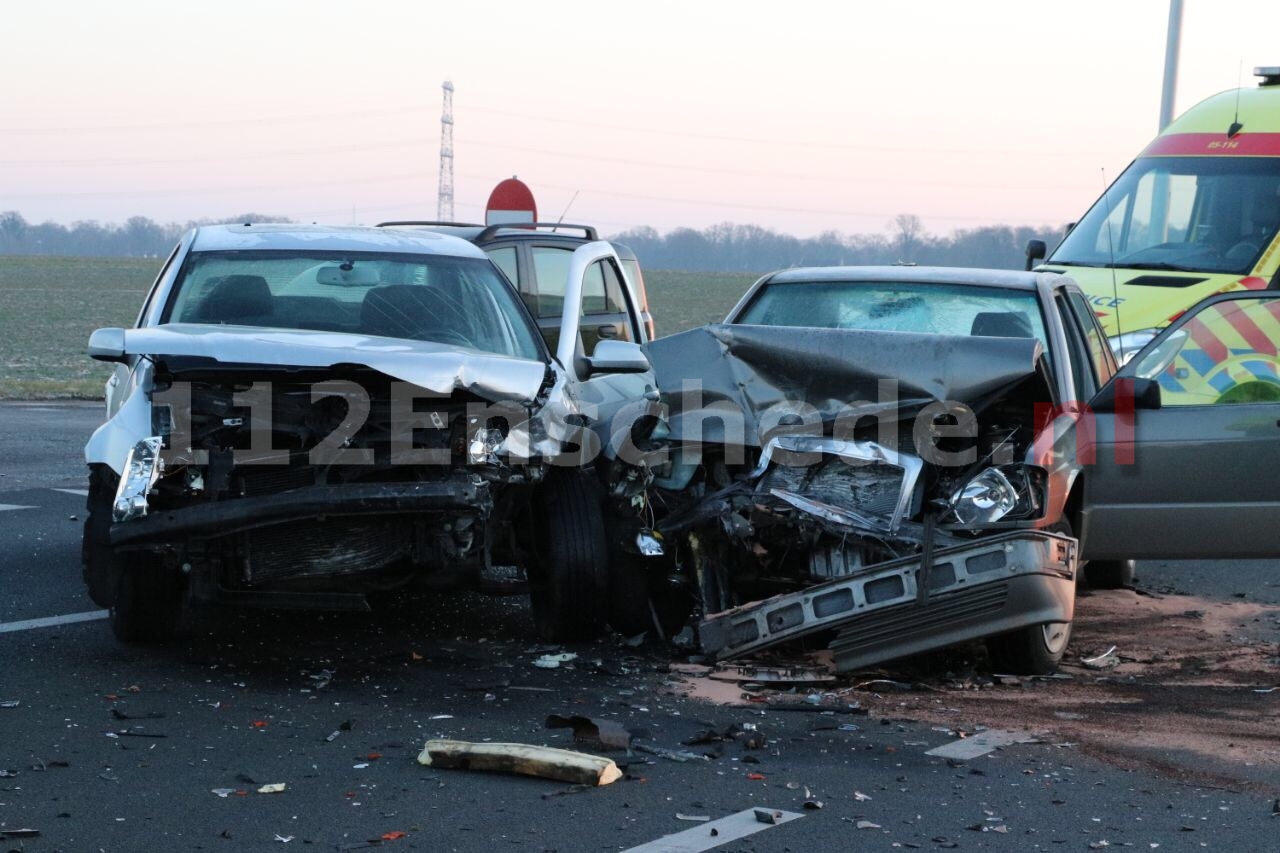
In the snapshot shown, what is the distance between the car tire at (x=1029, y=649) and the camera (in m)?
6.69

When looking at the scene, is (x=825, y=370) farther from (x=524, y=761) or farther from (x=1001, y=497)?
(x=524, y=761)

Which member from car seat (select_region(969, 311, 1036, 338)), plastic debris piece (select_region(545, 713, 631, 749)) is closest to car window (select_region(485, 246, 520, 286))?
car seat (select_region(969, 311, 1036, 338))

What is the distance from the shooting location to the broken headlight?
22.0 feet

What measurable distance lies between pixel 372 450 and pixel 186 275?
1952 mm

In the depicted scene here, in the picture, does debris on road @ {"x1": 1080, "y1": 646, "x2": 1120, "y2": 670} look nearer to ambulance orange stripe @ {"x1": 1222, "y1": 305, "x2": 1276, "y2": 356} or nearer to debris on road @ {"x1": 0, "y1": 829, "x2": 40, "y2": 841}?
ambulance orange stripe @ {"x1": 1222, "y1": 305, "x2": 1276, "y2": 356}

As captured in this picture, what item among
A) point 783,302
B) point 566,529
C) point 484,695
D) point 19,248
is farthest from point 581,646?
point 19,248

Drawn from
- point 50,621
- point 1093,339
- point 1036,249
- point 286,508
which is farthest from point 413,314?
point 1036,249

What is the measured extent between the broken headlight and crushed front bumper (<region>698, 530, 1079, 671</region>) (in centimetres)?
29

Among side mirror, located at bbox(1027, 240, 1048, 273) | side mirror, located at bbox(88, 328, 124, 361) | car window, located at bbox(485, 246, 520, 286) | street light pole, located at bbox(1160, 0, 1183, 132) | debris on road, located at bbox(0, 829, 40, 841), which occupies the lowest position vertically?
debris on road, located at bbox(0, 829, 40, 841)

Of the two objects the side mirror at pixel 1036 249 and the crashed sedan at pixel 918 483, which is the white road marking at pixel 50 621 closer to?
the crashed sedan at pixel 918 483

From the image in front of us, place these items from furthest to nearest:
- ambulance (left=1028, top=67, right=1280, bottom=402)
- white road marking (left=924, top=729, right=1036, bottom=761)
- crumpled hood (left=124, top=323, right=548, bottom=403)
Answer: ambulance (left=1028, top=67, right=1280, bottom=402)
crumpled hood (left=124, top=323, right=548, bottom=403)
white road marking (left=924, top=729, right=1036, bottom=761)

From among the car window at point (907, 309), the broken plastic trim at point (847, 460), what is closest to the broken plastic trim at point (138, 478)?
the broken plastic trim at point (847, 460)

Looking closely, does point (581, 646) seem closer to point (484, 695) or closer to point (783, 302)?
point (484, 695)

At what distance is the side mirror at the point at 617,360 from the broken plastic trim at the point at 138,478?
216cm
